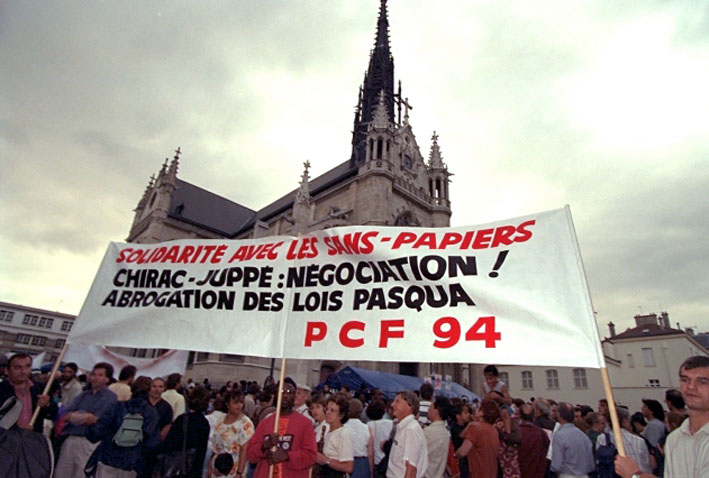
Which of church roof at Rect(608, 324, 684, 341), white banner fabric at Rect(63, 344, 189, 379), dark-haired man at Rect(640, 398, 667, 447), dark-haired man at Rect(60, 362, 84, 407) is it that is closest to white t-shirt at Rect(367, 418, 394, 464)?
dark-haired man at Rect(640, 398, 667, 447)

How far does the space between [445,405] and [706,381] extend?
2817 mm

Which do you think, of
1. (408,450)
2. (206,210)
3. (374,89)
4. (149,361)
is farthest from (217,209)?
(408,450)

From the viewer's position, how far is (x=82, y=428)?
13.7ft

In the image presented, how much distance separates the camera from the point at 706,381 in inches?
82.5

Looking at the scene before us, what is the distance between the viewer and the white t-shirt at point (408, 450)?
336cm

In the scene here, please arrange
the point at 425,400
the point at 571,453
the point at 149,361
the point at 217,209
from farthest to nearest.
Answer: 1. the point at 217,209
2. the point at 149,361
3. the point at 425,400
4. the point at 571,453

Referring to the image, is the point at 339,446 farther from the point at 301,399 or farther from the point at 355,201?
the point at 355,201

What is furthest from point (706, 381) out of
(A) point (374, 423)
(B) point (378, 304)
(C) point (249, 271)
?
(A) point (374, 423)

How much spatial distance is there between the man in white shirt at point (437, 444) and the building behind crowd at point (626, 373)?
27.3 meters

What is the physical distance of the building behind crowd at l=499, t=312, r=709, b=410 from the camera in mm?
27297

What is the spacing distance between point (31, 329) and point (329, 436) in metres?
69.8

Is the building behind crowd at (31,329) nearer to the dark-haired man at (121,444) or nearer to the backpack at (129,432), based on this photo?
the dark-haired man at (121,444)

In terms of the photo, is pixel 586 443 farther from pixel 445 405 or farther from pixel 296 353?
pixel 296 353

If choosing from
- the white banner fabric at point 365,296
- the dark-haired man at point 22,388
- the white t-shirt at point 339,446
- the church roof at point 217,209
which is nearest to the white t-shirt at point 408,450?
the white t-shirt at point 339,446
